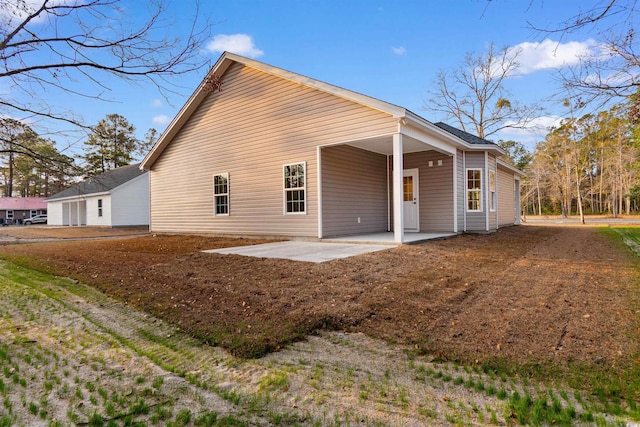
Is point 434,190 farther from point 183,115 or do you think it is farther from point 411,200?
point 183,115

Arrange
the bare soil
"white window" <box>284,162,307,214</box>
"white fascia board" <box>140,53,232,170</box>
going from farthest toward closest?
"white fascia board" <box>140,53,232,170</box> → "white window" <box>284,162,307,214</box> → the bare soil

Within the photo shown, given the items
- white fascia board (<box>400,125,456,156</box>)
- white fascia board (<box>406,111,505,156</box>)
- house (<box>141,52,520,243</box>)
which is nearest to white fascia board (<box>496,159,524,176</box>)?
house (<box>141,52,520,243</box>)

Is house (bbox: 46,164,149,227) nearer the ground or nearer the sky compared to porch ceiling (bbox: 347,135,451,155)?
nearer the ground

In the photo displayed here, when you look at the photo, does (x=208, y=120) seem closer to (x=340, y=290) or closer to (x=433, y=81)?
(x=340, y=290)

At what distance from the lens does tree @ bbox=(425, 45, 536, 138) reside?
21891 mm

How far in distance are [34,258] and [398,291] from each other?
837 cm

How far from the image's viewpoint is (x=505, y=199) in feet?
51.5

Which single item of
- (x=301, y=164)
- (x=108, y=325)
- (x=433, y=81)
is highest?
(x=433, y=81)

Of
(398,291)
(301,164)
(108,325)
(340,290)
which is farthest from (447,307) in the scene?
(301,164)

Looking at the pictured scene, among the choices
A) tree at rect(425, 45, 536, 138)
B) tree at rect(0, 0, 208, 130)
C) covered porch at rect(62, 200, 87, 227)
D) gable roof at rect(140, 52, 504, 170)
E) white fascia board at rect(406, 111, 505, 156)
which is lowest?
covered porch at rect(62, 200, 87, 227)

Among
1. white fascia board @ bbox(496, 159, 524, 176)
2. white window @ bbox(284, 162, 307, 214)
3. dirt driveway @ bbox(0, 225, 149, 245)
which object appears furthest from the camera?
dirt driveway @ bbox(0, 225, 149, 245)

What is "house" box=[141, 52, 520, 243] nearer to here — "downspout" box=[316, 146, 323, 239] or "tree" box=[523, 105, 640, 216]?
"downspout" box=[316, 146, 323, 239]

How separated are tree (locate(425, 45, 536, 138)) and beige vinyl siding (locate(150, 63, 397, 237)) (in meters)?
17.5

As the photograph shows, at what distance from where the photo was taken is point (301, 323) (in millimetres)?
3152
